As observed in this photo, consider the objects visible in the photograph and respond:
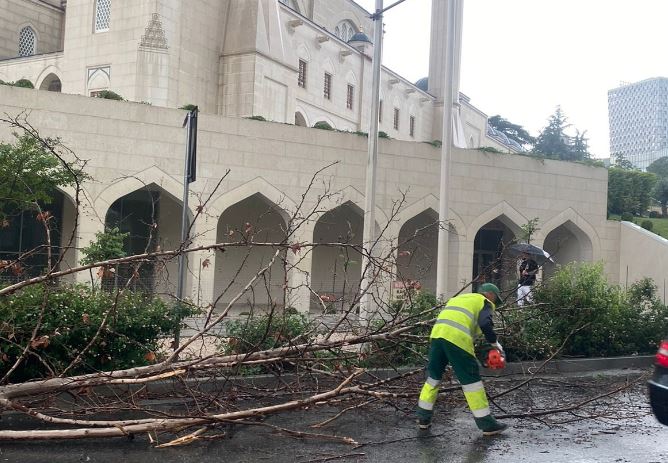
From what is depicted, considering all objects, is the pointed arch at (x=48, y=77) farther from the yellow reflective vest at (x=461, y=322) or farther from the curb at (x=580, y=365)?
the yellow reflective vest at (x=461, y=322)

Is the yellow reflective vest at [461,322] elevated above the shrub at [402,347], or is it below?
above

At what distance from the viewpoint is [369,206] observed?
15.0 meters

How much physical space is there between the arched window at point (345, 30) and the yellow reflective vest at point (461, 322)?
40.7 metres

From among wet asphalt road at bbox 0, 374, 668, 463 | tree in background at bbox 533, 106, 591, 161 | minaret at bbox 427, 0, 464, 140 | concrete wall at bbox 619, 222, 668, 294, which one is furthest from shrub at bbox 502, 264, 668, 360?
tree in background at bbox 533, 106, 591, 161

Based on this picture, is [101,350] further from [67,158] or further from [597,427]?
[67,158]

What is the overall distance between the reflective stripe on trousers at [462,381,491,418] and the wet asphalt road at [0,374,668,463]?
0.26 metres

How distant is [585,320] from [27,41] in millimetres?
31812

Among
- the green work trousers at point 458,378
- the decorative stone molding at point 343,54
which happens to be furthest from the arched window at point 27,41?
the green work trousers at point 458,378

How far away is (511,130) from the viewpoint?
79062 mm

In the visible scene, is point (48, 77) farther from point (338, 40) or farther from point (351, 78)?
point (351, 78)

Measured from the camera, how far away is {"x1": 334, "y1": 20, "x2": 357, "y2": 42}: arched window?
4669 centimetres

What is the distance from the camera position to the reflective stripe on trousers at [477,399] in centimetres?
715

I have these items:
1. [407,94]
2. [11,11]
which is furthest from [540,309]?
[407,94]

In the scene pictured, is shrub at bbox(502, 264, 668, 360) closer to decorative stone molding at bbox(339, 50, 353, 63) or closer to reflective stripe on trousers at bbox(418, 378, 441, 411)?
reflective stripe on trousers at bbox(418, 378, 441, 411)
